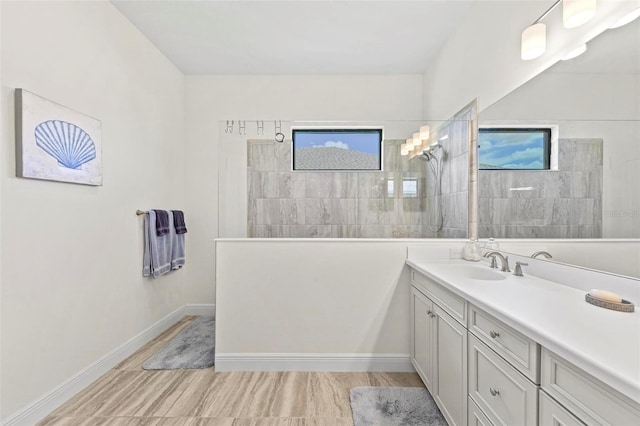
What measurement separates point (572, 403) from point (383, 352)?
161 cm

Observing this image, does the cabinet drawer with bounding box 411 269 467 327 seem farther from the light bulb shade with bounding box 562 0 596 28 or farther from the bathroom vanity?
the light bulb shade with bounding box 562 0 596 28

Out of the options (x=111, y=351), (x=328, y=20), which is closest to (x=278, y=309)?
(x=111, y=351)

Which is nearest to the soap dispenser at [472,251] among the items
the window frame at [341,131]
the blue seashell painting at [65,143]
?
Answer: the window frame at [341,131]

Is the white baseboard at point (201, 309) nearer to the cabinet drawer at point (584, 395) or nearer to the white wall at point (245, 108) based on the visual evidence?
the white wall at point (245, 108)

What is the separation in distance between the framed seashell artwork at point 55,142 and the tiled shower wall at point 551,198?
9.33ft

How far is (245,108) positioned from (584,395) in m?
3.62

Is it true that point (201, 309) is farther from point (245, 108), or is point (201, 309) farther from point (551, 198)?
point (551, 198)

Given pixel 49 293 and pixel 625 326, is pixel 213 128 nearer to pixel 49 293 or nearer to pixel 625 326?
pixel 49 293

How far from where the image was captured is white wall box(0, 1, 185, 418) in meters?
1.65

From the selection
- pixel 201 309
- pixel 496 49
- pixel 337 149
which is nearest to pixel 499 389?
pixel 337 149

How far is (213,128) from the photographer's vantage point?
141 inches

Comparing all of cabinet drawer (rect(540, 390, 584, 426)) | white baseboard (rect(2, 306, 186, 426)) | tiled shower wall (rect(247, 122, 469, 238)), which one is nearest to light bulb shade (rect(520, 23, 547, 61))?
tiled shower wall (rect(247, 122, 469, 238))

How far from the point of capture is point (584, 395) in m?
0.80

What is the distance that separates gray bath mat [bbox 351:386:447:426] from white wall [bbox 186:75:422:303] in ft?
7.46
